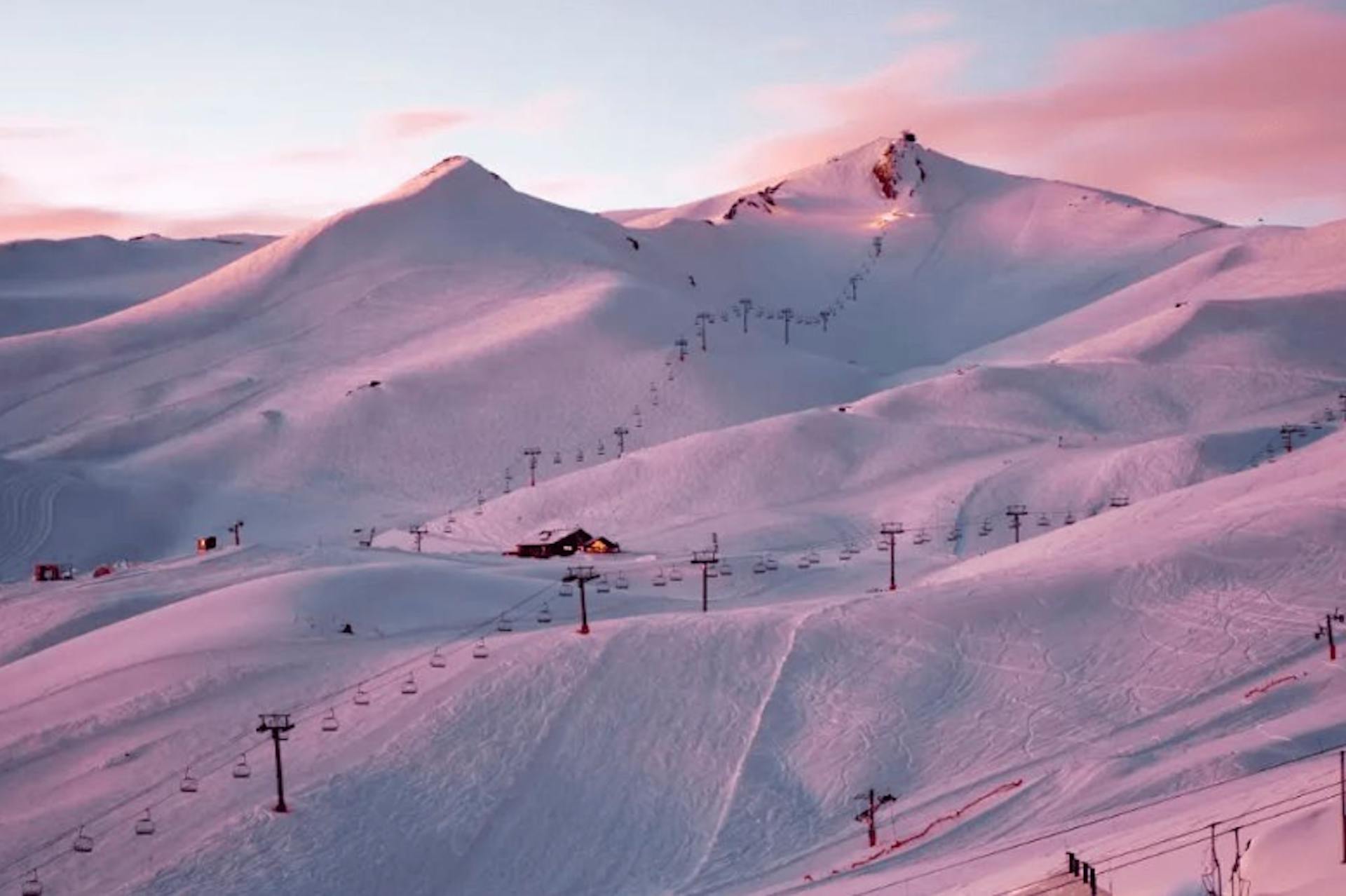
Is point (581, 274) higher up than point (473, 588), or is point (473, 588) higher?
point (581, 274)

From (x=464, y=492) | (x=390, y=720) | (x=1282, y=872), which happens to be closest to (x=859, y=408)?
(x=464, y=492)

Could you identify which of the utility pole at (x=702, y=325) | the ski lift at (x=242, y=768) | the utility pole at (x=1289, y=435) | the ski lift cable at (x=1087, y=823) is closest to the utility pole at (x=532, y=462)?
the utility pole at (x=702, y=325)

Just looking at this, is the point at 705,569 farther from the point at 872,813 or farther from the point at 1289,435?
the point at 1289,435

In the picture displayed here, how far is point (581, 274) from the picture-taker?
156 m

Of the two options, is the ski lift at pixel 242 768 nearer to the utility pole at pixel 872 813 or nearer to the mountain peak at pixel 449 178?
the utility pole at pixel 872 813

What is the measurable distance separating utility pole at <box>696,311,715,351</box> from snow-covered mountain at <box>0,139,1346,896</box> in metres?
1.13

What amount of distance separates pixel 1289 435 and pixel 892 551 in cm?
3186

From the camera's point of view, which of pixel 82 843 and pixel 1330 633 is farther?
pixel 1330 633

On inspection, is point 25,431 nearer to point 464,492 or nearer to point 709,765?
point 464,492

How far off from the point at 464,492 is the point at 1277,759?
73363 mm

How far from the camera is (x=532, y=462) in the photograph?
10581 centimetres

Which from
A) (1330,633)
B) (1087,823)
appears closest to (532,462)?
(1330,633)

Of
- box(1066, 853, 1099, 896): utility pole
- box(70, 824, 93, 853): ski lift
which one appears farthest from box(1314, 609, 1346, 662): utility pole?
box(70, 824, 93, 853): ski lift

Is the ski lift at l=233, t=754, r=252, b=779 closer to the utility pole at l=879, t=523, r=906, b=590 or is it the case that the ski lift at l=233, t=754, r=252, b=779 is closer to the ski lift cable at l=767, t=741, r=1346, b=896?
the ski lift cable at l=767, t=741, r=1346, b=896
